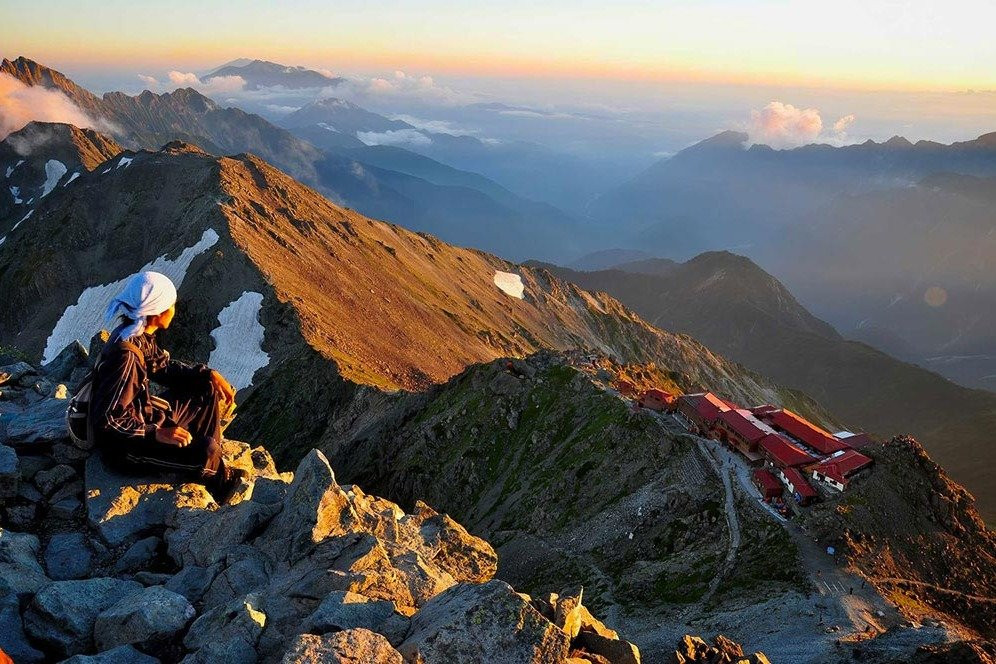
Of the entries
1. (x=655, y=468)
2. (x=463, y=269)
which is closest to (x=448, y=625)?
(x=655, y=468)

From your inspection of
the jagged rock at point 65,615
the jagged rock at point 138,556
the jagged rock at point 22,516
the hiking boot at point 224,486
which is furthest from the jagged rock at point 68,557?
the hiking boot at point 224,486

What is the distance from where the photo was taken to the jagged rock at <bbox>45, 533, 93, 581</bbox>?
13.5 meters

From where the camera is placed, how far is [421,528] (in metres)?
19.6

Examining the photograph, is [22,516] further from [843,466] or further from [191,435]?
[843,466]

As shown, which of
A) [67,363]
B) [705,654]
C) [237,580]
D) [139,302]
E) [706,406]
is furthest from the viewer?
[706,406]

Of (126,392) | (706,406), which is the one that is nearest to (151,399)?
(126,392)

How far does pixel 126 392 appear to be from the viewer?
14281 mm

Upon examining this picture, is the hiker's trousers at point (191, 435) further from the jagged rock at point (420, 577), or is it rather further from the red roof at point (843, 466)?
the red roof at point (843, 466)

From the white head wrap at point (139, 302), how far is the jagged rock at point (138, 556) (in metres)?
5.00

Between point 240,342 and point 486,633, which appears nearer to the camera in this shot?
point 486,633

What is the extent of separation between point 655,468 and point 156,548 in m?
48.4

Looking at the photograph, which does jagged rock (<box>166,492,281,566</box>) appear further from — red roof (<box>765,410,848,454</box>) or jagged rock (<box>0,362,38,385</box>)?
red roof (<box>765,410,848,454</box>)

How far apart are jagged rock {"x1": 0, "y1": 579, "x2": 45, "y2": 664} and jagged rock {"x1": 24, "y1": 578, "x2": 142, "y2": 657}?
5.8 inches

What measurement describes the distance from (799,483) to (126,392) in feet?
170
